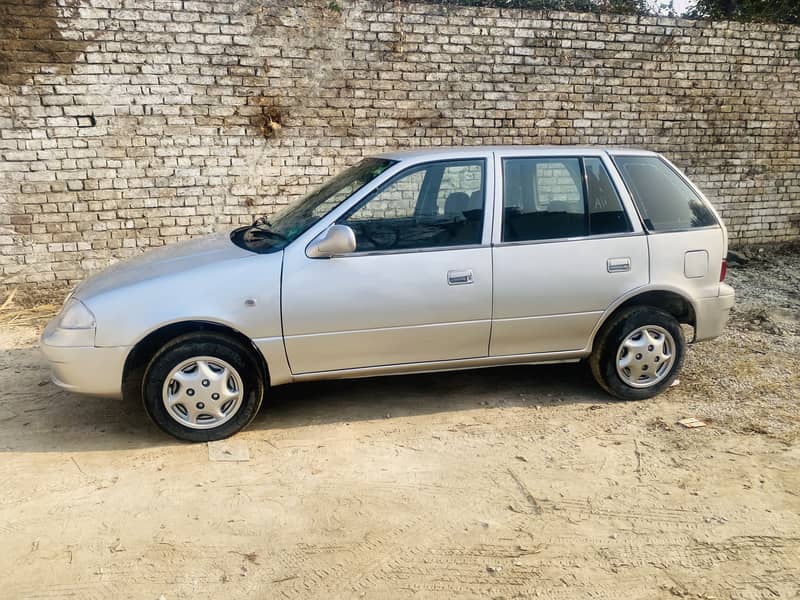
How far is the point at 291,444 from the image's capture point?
392 centimetres

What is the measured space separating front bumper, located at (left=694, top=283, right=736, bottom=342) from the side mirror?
2.49 meters

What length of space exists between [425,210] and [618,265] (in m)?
1.33

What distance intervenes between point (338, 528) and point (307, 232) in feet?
5.73

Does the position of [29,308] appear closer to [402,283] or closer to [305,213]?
[305,213]

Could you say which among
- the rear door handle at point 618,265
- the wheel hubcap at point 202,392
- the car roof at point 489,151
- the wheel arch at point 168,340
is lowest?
the wheel hubcap at point 202,392

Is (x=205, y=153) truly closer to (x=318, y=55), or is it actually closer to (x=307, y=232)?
(x=318, y=55)

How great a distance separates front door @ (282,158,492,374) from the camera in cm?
387

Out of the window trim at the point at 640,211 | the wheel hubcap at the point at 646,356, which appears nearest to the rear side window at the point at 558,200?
the window trim at the point at 640,211

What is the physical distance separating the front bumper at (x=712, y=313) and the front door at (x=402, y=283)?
1579 millimetres

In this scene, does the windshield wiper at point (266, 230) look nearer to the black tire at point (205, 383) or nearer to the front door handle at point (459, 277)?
the black tire at point (205, 383)

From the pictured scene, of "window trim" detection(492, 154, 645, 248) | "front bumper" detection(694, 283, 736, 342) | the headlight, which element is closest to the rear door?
"window trim" detection(492, 154, 645, 248)

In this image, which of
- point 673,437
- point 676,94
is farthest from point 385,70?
A: point 673,437

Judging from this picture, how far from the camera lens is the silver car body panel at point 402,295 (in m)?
3.75

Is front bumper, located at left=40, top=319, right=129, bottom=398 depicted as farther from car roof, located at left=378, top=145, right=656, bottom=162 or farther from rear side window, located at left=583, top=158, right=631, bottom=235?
rear side window, located at left=583, top=158, right=631, bottom=235
